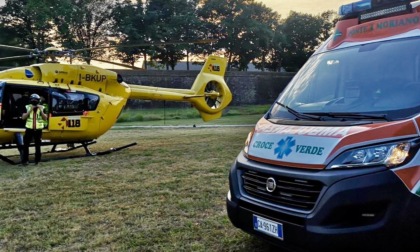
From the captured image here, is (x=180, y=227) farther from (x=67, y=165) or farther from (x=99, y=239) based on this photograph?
(x=67, y=165)

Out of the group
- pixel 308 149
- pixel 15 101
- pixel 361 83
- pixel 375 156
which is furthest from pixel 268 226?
pixel 15 101

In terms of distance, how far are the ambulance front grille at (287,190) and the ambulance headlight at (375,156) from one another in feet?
0.78

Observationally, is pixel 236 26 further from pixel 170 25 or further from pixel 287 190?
pixel 287 190

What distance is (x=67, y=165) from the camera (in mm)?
9508

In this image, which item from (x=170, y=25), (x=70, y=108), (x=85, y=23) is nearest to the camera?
(x=70, y=108)

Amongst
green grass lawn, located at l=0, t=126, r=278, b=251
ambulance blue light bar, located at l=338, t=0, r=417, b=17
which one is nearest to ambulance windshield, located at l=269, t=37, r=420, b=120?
ambulance blue light bar, located at l=338, t=0, r=417, b=17

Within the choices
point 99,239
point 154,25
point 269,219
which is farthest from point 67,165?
point 154,25

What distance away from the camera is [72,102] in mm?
10617

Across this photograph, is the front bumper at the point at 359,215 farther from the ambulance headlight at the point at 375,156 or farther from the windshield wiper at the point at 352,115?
the windshield wiper at the point at 352,115

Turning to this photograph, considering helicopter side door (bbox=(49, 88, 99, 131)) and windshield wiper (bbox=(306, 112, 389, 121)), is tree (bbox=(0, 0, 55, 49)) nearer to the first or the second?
helicopter side door (bbox=(49, 88, 99, 131))

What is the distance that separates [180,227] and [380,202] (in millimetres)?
2631

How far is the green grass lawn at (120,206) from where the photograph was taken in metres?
4.38

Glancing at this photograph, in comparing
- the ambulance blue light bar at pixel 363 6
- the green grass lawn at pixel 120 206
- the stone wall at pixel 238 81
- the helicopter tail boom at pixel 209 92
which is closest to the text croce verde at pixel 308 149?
the green grass lawn at pixel 120 206

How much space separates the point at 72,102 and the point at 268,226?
27.8 ft
